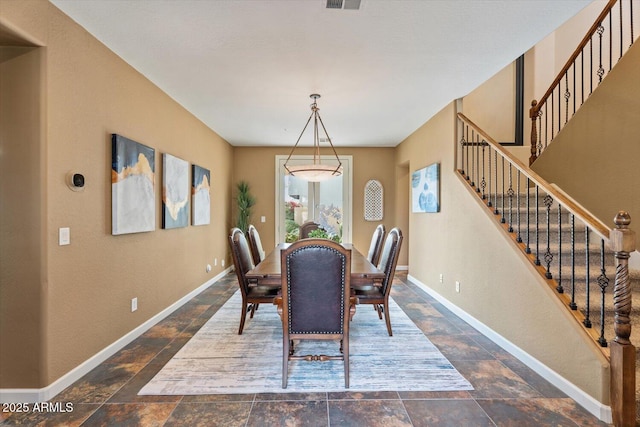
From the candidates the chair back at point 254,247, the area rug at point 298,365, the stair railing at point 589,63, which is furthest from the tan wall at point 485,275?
the chair back at point 254,247

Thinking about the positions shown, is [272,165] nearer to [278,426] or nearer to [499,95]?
[499,95]

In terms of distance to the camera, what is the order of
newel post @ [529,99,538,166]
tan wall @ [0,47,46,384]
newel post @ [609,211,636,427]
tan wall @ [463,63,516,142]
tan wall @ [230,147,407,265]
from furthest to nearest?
tan wall @ [230,147,407,265] < tan wall @ [463,63,516,142] < newel post @ [529,99,538,166] < tan wall @ [0,47,46,384] < newel post @ [609,211,636,427]

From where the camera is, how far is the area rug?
2.22m

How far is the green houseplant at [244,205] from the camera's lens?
6.26 m

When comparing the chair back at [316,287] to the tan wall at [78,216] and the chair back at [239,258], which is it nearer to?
the chair back at [239,258]

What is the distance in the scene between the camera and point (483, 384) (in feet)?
7.38

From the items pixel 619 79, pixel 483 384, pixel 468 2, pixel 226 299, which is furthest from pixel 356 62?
pixel 226 299

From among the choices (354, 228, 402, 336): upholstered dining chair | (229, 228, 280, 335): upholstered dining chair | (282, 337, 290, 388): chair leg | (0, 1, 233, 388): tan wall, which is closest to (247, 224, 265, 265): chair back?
(229, 228, 280, 335): upholstered dining chair

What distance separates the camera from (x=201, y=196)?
468 centimetres

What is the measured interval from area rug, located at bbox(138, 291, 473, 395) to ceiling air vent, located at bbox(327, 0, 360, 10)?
253 centimetres

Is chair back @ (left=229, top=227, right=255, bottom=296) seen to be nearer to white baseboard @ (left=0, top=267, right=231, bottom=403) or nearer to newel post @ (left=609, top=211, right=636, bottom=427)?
white baseboard @ (left=0, top=267, right=231, bottom=403)

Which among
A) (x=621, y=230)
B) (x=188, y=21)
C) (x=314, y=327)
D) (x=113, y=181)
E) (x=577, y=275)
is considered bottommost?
(x=314, y=327)

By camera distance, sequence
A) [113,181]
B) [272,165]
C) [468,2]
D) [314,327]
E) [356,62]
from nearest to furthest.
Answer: [468,2] < [314,327] < [113,181] < [356,62] < [272,165]

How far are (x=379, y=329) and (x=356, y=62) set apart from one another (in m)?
2.58
